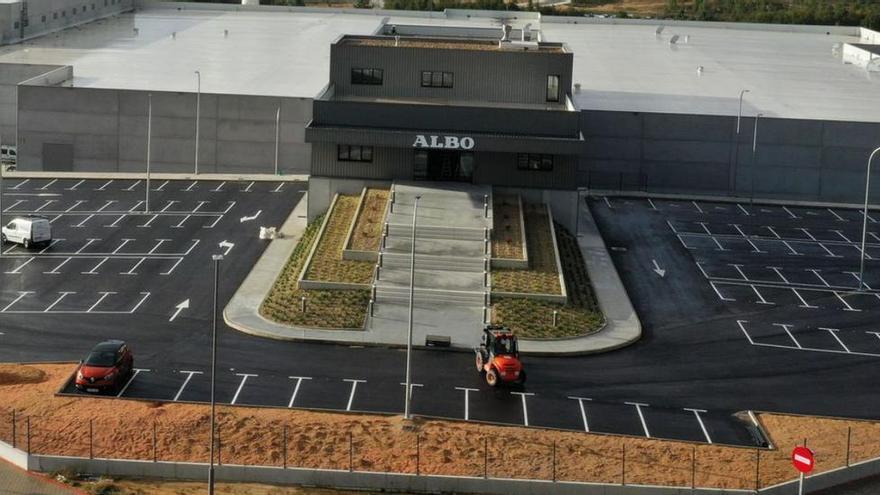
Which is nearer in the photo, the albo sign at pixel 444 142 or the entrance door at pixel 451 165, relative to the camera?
the albo sign at pixel 444 142

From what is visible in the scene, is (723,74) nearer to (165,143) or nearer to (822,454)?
(165,143)

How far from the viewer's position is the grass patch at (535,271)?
6388cm

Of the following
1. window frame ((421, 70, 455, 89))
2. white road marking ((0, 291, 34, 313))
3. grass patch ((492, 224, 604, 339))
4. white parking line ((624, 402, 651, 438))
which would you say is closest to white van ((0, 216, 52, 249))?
white road marking ((0, 291, 34, 313))

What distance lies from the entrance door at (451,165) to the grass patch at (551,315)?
12.7 metres

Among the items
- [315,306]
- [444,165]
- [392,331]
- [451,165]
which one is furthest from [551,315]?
[444,165]

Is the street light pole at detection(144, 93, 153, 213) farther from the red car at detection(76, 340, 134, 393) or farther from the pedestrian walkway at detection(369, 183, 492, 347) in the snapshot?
the red car at detection(76, 340, 134, 393)

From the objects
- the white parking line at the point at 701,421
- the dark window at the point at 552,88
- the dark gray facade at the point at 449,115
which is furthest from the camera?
the dark window at the point at 552,88

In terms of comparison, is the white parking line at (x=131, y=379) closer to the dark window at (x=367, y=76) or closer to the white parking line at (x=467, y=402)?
the white parking line at (x=467, y=402)

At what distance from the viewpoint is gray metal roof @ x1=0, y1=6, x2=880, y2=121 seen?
98.3 meters

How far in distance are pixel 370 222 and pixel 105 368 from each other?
2344 centimetres

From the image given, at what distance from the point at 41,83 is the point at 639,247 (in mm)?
43099

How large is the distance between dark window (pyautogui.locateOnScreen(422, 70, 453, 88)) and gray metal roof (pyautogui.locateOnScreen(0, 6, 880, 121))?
16875 mm

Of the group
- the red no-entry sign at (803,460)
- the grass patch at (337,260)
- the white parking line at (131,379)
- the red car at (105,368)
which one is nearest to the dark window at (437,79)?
the grass patch at (337,260)

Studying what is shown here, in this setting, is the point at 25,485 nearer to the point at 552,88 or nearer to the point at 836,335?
the point at 836,335
